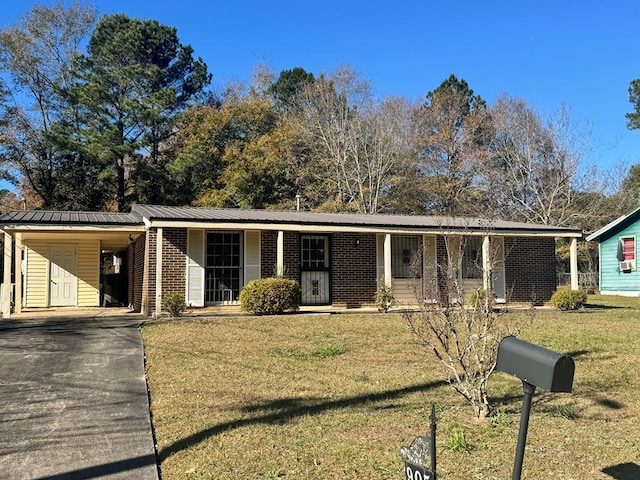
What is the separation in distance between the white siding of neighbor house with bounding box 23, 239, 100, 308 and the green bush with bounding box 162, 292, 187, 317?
22.8ft

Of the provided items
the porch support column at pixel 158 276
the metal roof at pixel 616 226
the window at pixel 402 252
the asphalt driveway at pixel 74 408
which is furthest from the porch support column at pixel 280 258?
the metal roof at pixel 616 226

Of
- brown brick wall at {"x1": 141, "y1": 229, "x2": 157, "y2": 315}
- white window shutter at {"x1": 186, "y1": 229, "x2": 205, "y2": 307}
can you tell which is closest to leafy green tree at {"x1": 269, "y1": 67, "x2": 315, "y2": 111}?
white window shutter at {"x1": 186, "y1": 229, "x2": 205, "y2": 307}

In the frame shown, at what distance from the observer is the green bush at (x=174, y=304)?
13.5 metres

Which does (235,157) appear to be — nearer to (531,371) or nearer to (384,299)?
(384,299)

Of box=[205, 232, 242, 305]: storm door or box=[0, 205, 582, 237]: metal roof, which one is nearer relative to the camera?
box=[0, 205, 582, 237]: metal roof

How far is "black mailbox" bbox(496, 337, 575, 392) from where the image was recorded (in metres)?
2.75

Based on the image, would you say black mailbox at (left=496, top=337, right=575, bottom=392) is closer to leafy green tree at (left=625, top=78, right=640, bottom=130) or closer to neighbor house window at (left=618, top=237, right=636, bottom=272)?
neighbor house window at (left=618, top=237, right=636, bottom=272)

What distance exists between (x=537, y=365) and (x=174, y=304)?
38.3 feet

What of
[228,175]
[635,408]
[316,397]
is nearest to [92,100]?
[228,175]

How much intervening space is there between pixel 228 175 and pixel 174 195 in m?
3.61

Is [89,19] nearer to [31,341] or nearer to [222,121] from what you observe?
[222,121]

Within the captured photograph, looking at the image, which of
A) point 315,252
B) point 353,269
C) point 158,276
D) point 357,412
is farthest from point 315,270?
point 357,412

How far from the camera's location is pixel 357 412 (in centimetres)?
587

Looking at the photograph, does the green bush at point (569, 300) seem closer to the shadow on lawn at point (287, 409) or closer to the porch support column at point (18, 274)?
the shadow on lawn at point (287, 409)
